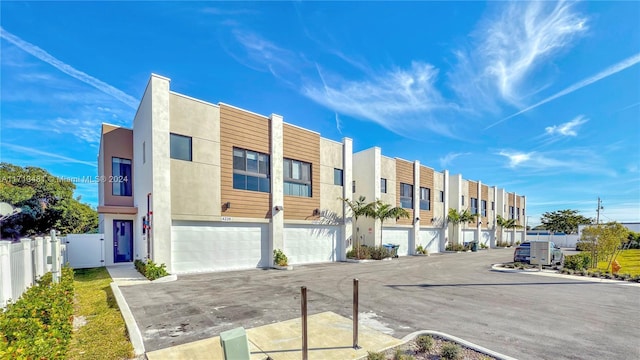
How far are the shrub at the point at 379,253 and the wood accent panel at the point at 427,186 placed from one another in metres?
7.31

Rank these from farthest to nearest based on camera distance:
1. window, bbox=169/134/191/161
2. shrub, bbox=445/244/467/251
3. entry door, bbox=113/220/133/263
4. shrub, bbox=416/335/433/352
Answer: shrub, bbox=445/244/467/251, entry door, bbox=113/220/133/263, window, bbox=169/134/191/161, shrub, bbox=416/335/433/352

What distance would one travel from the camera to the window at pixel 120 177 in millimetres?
16641

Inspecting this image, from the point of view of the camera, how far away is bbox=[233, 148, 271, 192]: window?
15297mm

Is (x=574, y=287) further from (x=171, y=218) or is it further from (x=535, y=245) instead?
(x=171, y=218)

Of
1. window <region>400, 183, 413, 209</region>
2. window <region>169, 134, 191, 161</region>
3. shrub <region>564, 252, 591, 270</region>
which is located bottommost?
shrub <region>564, 252, 591, 270</region>

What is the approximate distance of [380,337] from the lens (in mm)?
5434

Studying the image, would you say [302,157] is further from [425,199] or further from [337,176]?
[425,199]

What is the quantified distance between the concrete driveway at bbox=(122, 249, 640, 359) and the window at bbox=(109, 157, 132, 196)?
805cm

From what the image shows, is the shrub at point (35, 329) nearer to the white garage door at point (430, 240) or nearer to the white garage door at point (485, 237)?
the white garage door at point (430, 240)

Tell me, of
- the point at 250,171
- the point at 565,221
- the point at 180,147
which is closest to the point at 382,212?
the point at 250,171

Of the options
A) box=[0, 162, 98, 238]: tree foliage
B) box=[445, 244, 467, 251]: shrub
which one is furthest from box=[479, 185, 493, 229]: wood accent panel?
box=[0, 162, 98, 238]: tree foliage

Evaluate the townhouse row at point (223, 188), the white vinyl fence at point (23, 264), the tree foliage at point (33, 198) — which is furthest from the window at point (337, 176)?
the tree foliage at point (33, 198)

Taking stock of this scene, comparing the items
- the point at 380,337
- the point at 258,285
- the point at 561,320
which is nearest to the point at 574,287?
the point at 561,320

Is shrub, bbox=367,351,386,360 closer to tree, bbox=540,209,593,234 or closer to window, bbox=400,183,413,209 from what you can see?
window, bbox=400,183,413,209
